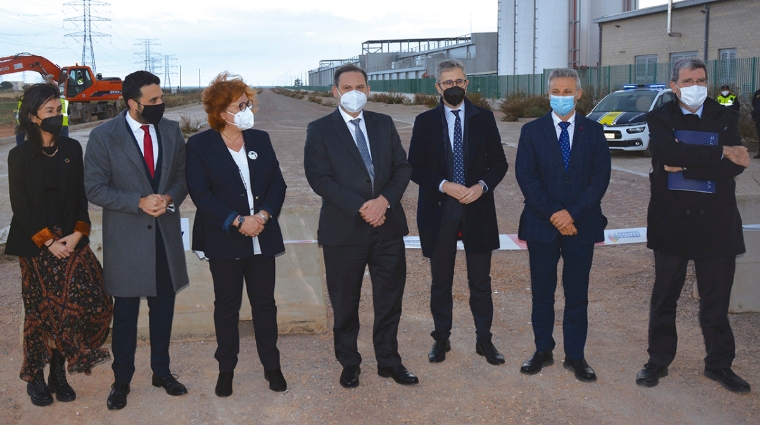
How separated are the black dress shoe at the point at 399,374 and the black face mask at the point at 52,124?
2.41 metres

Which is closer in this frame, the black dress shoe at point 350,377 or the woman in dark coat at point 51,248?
the woman in dark coat at point 51,248

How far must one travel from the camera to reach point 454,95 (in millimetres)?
4906

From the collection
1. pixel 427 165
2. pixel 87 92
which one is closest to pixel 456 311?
pixel 427 165

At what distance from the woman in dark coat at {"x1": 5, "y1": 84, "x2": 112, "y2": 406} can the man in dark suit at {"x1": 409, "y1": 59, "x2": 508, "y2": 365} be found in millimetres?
2088

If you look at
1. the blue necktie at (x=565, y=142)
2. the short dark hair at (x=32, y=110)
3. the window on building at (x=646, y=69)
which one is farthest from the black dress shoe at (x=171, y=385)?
the window on building at (x=646, y=69)

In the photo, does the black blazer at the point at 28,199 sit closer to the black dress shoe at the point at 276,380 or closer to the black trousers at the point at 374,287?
the black dress shoe at the point at 276,380

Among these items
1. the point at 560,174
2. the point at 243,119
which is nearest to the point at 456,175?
the point at 560,174

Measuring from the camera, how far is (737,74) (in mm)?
26719

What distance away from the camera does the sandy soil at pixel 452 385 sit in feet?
13.9

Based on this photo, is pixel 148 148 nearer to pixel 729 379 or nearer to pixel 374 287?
pixel 374 287

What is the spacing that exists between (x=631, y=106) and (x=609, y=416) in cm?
1502

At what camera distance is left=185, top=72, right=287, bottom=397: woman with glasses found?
14.6 feet

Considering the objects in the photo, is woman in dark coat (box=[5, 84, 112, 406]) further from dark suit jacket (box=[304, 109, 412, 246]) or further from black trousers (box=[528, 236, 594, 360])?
black trousers (box=[528, 236, 594, 360])

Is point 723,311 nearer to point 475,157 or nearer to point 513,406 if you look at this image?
point 513,406
